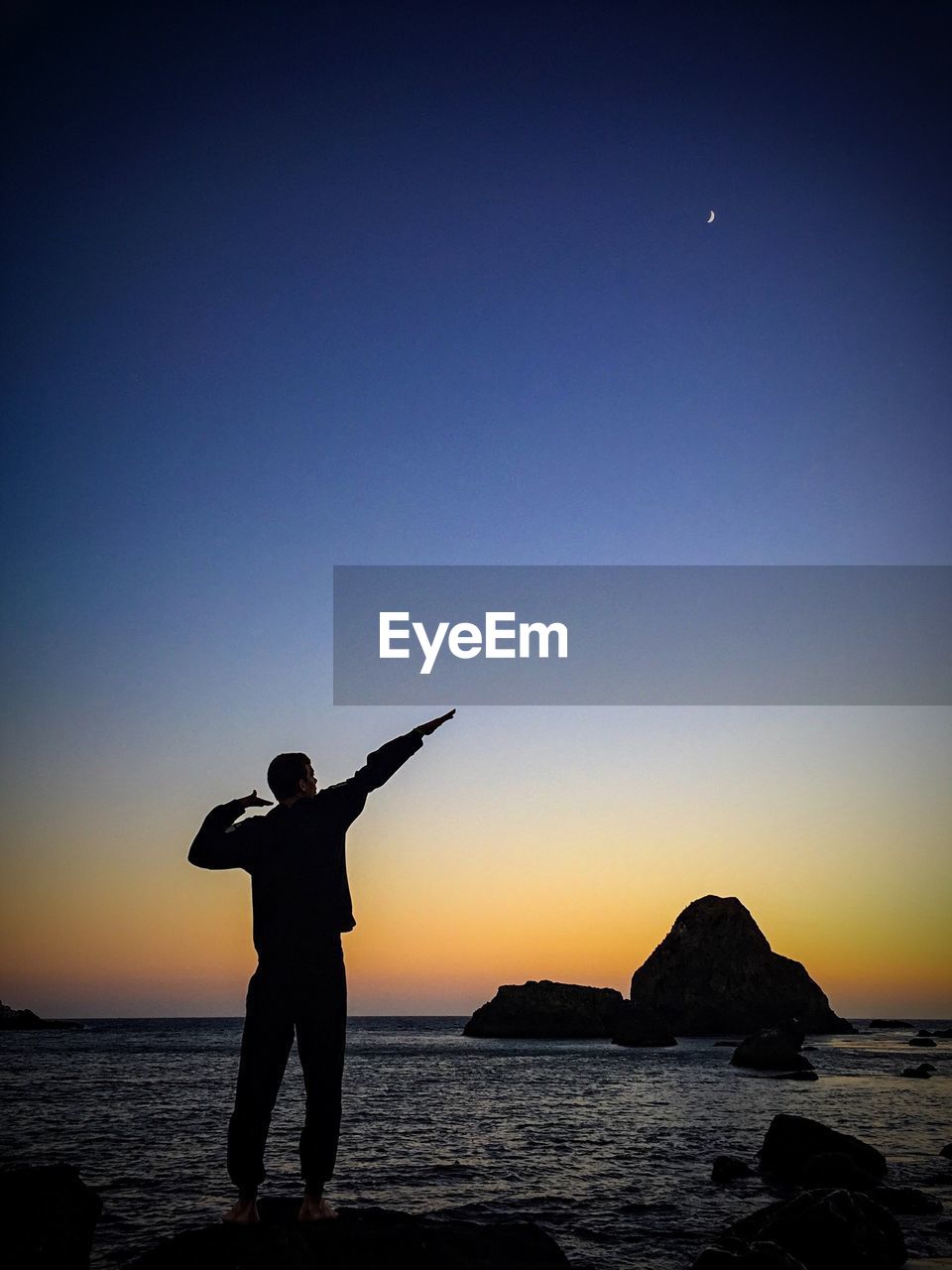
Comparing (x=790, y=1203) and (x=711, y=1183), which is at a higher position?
(x=790, y=1203)

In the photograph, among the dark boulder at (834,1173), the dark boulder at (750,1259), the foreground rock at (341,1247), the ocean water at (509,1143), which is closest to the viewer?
the foreground rock at (341,1247)

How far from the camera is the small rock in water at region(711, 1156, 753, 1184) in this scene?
16.8 m

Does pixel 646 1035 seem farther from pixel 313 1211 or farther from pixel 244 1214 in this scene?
pixel 244 1214

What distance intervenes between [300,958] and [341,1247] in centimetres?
178

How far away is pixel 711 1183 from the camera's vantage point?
16.6 m

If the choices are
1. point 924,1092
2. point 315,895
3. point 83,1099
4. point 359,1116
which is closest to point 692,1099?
point 924,1092

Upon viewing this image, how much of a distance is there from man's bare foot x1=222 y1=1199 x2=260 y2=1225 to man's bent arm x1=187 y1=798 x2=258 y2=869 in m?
2.14

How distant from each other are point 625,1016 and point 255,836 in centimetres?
10844

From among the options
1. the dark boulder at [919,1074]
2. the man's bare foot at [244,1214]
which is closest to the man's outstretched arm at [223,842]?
the man's bare foot at [244,1214]

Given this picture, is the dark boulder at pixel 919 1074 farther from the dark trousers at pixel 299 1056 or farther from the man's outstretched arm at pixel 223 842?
the man's outstretched arm at pixel 223 842

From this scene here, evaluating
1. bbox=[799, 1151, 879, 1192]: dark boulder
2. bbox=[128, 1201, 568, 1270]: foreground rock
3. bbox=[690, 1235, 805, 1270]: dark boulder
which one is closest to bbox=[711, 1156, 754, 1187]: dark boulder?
bbox=[799, 1151, 879, 1192]: dark boulder

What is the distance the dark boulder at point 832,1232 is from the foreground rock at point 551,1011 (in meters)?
101

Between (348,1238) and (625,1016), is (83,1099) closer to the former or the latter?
(348,1238)

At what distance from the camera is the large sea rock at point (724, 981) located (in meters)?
102
